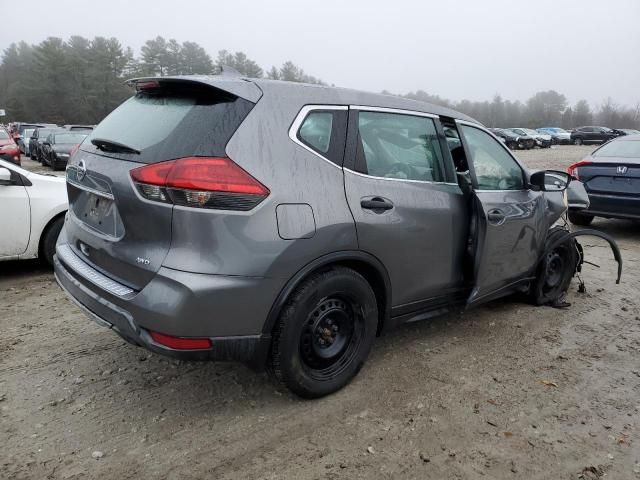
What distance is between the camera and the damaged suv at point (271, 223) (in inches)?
93.7

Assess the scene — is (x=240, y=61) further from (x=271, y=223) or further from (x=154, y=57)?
(x=271, y=223)

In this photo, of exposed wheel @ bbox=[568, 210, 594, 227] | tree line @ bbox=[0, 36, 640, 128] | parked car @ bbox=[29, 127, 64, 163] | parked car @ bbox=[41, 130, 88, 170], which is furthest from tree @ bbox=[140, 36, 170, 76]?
exposed wheel @ bbox=[568, 210, 594, 227]

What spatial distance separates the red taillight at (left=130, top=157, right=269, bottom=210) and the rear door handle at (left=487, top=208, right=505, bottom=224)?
72.7 inches

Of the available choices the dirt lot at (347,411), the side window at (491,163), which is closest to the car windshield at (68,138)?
the dirt lot at (347,411)

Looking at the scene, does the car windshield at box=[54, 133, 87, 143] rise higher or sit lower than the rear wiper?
lower

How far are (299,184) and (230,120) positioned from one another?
46 cm

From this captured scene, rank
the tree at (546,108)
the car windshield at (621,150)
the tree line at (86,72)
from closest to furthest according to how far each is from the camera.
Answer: the car windshield at (621,150)
the tree line at (86,72)
the tree at (546,108)

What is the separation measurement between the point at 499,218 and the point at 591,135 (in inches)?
1912

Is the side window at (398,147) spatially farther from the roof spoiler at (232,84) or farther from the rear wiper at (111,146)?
the rear wiper at (111,146)

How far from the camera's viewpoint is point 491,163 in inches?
154

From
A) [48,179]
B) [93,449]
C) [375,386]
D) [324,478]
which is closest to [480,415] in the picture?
[375,386]

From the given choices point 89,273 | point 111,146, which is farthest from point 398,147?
point 89,273

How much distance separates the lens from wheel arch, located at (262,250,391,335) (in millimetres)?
2566

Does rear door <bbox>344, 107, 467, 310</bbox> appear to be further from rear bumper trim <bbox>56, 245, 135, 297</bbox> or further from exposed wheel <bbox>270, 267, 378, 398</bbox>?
rear bumper trim <bbox>56, 245, 135, 297</bbox>
